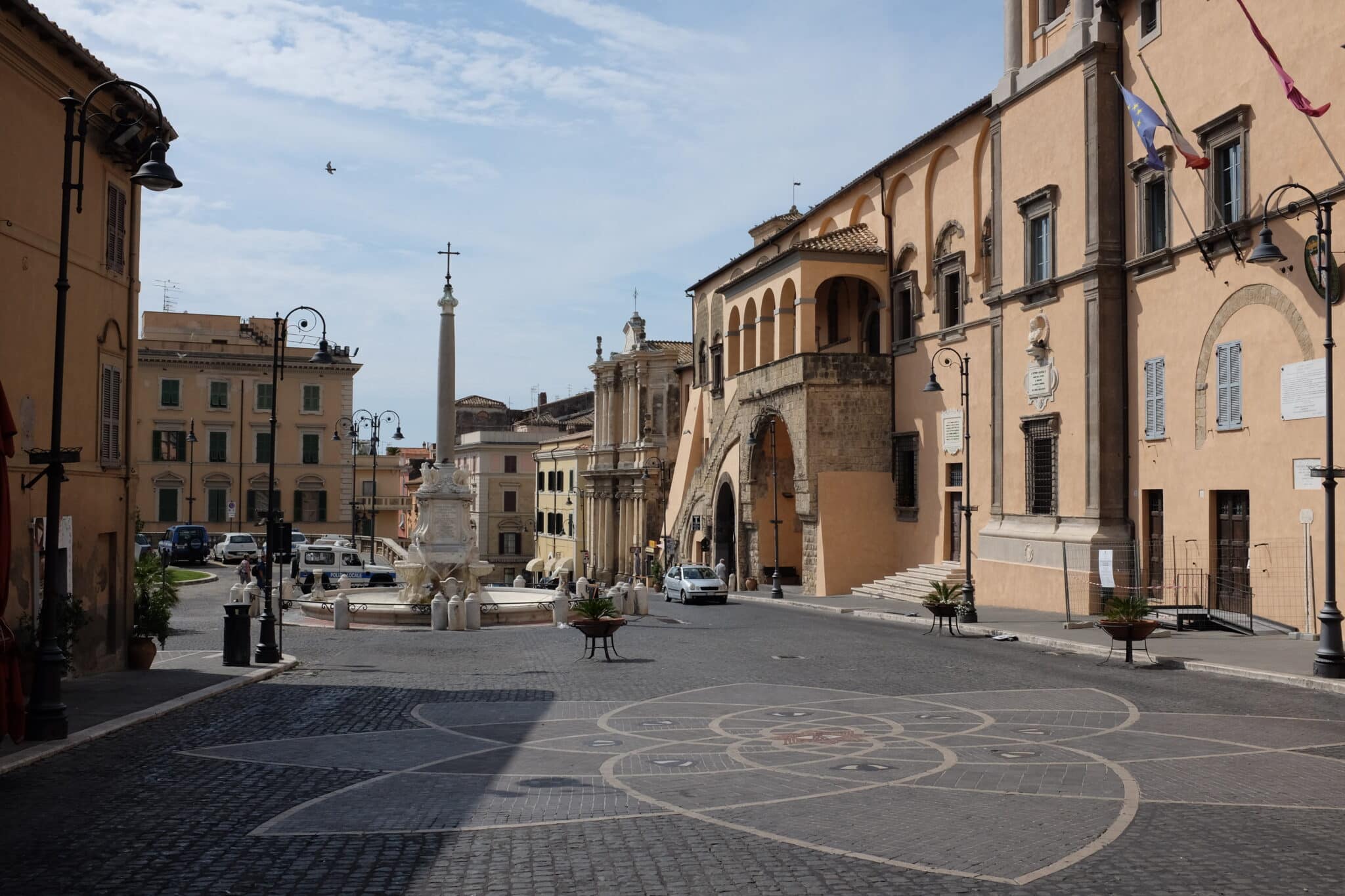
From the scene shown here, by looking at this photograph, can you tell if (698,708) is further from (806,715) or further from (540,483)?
(540,483)

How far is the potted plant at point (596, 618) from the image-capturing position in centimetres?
2195

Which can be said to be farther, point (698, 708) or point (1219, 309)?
point (1219, 309)

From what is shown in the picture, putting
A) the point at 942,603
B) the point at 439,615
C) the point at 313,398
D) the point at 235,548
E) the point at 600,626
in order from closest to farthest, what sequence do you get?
1. the point at 600,626
2. the point at 942,603
3. the point at 439,615
4. the point at 235,548
5. the point at 313,398

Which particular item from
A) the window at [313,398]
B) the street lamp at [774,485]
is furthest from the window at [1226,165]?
the window at [313,398]

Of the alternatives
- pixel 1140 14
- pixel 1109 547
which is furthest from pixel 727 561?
pixel 1140 14

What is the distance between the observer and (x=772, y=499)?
48656 mm

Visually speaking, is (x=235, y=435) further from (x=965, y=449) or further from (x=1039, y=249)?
(x=1039, y=249)

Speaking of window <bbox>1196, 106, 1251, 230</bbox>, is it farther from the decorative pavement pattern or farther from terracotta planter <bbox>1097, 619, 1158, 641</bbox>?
the decorative pavement pattern

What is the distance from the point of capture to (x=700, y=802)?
10.0 meters

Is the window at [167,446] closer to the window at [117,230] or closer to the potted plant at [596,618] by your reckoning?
the window at [117,230]

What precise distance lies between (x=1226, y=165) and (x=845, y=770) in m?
19.6

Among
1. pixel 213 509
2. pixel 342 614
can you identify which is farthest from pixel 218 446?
pixel 342 614

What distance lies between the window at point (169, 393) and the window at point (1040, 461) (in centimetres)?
5207

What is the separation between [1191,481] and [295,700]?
1909 cm
